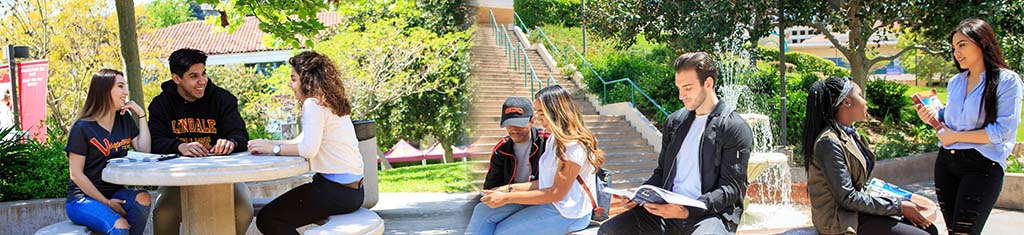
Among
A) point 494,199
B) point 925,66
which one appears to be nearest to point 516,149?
point 494,199

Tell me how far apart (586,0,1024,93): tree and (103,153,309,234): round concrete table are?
631 centimetres

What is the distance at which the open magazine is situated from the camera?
7.18 ft

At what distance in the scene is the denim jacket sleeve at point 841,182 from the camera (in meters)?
2.43

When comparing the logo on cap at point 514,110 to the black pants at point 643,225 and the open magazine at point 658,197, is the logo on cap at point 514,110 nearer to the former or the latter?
the open magazine at point 658,197

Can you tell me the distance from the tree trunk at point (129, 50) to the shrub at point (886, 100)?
8694 mm

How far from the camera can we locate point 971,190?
3.07 m

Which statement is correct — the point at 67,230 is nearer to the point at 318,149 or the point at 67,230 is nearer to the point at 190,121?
the point at 190,121

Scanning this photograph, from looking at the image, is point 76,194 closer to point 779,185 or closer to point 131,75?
point 131,75

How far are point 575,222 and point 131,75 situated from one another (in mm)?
3986

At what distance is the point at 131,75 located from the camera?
17.9 feet

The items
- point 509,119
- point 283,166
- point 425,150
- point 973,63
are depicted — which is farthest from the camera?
point 425,150

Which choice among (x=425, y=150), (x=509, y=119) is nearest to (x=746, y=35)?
(x=509, y=119)

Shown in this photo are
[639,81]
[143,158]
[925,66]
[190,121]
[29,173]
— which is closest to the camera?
[143,158]

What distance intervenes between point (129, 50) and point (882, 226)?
462 centimetres
